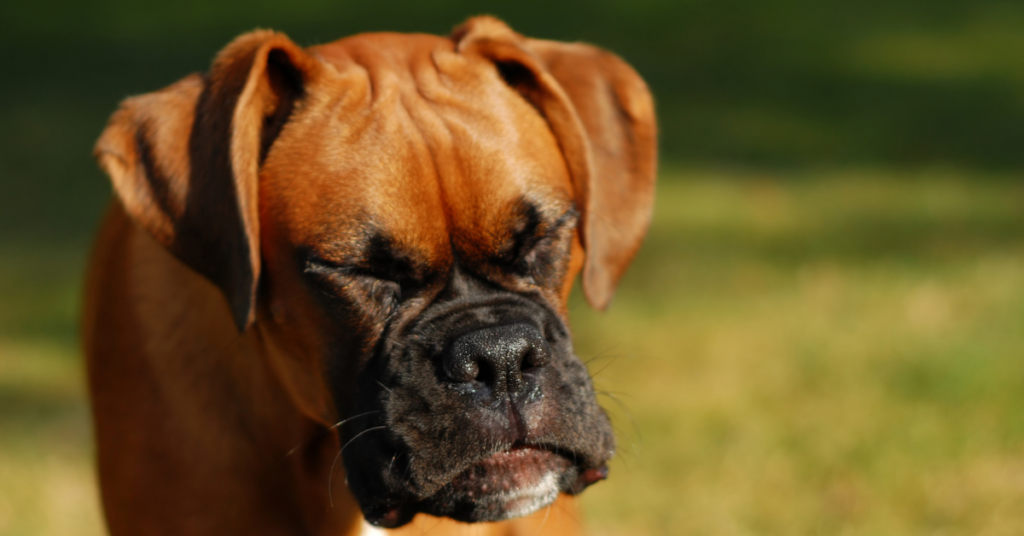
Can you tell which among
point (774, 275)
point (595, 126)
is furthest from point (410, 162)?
point (774, 275)

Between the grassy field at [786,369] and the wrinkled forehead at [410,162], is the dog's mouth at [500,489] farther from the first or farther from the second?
the grassy field at [786,369]

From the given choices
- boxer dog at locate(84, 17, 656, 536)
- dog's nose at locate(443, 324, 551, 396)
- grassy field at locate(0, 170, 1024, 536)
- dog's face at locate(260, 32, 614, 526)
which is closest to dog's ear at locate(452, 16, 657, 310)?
boxer dog at locate(84, 17, 656, 536)

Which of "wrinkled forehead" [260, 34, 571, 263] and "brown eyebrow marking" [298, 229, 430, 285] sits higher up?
"wrinkled forehead" [260, 34, 571, 263]

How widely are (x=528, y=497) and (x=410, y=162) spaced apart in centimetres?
97

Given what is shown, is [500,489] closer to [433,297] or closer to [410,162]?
[433,297]

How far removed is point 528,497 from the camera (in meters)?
3.05

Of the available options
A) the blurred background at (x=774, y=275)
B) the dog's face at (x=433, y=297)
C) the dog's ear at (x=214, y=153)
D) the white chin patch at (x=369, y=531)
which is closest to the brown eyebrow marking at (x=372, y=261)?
the dog's face at (x=433, y=297)

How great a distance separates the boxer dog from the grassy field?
86 centimetres

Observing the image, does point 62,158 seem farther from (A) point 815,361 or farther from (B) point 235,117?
(B) point 235,117

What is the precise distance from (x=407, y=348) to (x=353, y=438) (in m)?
0.29

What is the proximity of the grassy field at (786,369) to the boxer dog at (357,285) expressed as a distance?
86cm

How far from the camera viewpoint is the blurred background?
16.8ft

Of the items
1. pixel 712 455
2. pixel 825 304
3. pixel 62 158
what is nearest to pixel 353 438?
pixel 712 455

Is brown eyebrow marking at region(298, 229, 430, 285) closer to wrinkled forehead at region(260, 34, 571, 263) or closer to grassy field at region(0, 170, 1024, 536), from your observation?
wrinkled forehead at region(260, 34, 571, 263)
